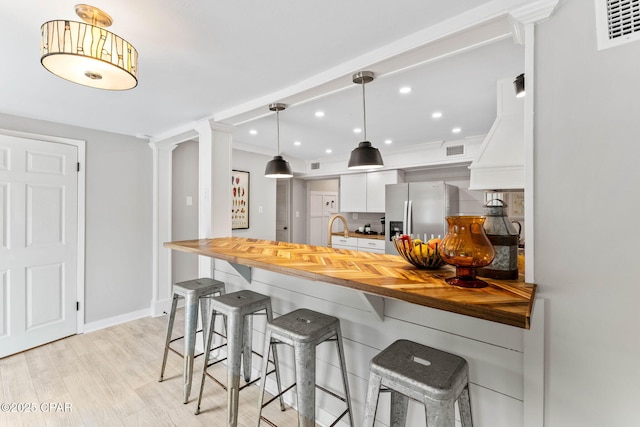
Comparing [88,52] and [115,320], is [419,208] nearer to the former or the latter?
[88,52]

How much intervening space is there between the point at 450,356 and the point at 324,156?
431 cm

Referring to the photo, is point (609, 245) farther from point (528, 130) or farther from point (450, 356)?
point (450, 356)

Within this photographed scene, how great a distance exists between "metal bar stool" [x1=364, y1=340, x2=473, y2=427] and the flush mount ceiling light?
171 cm

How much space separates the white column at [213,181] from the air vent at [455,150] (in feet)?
9.67

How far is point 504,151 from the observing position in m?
1.40

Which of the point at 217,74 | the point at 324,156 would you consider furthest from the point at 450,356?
the point at 324,156

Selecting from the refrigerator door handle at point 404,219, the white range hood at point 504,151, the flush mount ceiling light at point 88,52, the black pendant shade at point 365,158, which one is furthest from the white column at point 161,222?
the white range hood at point 504,151

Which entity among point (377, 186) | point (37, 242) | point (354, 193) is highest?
point (377, 186)

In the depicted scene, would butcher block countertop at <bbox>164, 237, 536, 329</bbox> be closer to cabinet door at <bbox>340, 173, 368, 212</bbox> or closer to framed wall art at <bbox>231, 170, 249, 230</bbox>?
framed wall art at <bbox>231, 170, 249, 230</bbox>

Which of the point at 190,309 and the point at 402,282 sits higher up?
the point at 402,282

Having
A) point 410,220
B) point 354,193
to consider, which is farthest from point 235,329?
point 354,193

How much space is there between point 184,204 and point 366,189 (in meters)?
2.93

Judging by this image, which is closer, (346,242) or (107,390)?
(107,390)

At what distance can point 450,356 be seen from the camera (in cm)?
121
